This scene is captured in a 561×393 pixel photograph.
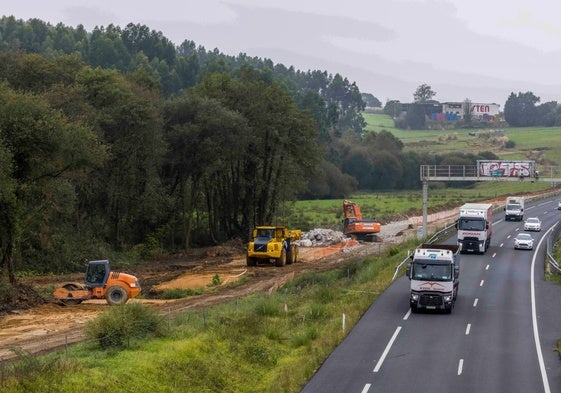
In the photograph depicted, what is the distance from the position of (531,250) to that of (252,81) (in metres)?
38.3

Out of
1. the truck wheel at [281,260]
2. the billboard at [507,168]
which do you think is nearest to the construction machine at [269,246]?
the truck wheel at [281,260]

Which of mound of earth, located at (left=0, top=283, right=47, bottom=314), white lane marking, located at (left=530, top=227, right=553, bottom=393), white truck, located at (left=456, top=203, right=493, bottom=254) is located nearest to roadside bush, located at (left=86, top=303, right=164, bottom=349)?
white lane marking, located at (left=530, top=227, right=553, bottom=393)

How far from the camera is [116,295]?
47.0 m

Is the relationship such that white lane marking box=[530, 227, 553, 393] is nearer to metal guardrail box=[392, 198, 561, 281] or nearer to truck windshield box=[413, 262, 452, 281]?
metal guardrail box=[392, 198, 561, 281]

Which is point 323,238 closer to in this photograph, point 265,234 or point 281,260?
point 265,234

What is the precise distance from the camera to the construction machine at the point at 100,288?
154ft

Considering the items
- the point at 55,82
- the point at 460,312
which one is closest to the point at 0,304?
the point at 460,312

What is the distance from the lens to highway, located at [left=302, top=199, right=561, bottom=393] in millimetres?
30359

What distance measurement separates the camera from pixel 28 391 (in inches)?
931

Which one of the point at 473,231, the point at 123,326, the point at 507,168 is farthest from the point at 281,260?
the point at 123,326

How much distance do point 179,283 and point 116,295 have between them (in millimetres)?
13092

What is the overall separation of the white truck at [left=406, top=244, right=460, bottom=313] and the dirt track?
12.4 metres

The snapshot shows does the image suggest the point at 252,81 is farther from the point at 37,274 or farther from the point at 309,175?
the point at 37,274

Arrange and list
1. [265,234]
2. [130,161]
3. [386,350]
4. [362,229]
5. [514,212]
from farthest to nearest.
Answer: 1. [514,212]
2. [362,229]
3. [130,161]
4. [265,234]
5. [386,350]
